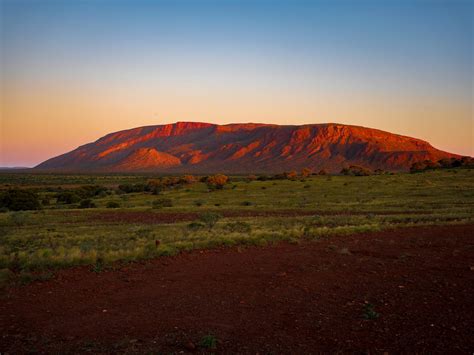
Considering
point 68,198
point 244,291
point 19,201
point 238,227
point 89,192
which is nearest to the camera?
point 244,291

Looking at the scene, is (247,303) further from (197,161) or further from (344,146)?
(197,161)

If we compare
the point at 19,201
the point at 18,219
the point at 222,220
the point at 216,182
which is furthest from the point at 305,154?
the point at 18,219

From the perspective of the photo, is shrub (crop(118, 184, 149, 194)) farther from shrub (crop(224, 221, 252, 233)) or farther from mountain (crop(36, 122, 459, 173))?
mountain (crop(36, 122, 459, 173))

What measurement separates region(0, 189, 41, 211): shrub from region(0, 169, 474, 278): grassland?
20.1 ft

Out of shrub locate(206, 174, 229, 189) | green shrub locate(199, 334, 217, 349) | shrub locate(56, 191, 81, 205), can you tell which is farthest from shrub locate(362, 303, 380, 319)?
shrub locate(206, 174, 229, 189)

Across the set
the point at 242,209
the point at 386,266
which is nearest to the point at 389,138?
the point at 242,209

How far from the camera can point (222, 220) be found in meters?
23.0

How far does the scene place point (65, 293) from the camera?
9.03m

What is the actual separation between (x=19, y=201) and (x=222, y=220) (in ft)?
81.4

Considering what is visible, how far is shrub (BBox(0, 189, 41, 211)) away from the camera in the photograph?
37.6m

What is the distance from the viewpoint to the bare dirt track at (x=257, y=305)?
6.16m

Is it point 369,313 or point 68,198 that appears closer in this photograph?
point 369,313

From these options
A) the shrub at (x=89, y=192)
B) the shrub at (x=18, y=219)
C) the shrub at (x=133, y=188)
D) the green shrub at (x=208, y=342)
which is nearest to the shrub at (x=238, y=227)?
the green shrub at (x=208, y=342)

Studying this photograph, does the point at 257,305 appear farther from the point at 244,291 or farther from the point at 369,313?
the point at 369,313
